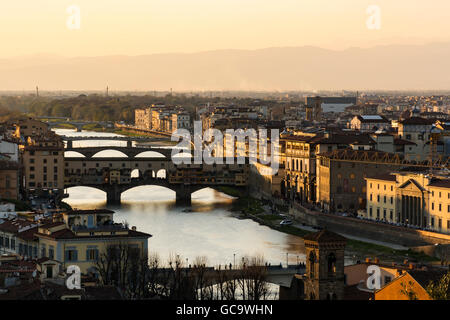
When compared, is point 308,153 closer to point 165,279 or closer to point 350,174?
point 350,174

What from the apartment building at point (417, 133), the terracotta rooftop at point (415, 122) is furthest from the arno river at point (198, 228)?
the terracotta rooftop at point (415, 122)

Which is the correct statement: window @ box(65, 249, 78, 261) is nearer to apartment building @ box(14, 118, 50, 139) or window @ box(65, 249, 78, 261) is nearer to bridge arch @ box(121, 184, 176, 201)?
bridge arch @ box(121, 184, 176, 201)

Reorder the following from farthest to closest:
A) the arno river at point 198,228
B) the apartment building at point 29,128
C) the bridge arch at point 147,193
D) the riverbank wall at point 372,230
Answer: the apartment building at point 29,128, the bridge arch at point 147,193, the riverbank wall at point 372,230, the arno river at point 198,228

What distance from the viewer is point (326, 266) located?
998cm

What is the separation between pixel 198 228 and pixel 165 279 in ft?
33.1

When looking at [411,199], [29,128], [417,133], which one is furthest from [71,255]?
[29,128]

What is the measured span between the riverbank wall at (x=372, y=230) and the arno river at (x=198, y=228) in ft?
4.01

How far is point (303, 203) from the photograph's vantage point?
26.8m

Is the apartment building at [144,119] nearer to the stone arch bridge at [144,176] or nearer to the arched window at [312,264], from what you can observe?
the stone arch bridge at [144,176]

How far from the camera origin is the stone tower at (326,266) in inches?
390

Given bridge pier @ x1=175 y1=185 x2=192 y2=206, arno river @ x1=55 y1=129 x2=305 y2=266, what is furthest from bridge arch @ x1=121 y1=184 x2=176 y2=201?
bridge pier @ x1=175 y1=185 x2=192 y2=206

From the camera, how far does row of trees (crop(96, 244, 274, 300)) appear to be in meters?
11.5
